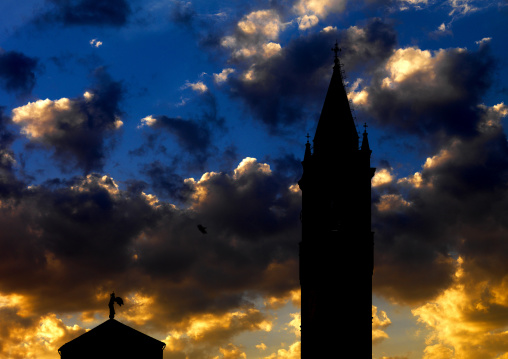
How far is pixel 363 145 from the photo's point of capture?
83.9 metres

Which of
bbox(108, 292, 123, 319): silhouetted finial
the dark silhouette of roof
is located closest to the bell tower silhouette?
the dark silhouette of roof

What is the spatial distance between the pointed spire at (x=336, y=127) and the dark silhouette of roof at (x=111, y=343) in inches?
729

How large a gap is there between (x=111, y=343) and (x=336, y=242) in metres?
17.0

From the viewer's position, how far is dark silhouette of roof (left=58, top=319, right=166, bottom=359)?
3019 inches

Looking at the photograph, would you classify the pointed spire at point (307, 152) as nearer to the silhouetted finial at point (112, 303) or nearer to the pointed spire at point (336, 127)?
the pointed spire at point (336, 127)

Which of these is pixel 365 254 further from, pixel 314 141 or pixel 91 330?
pixel 91 330

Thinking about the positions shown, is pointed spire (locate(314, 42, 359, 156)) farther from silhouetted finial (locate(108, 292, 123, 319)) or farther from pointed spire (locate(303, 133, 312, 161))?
silhouetted finial (locate(108, 292, 123, 319))

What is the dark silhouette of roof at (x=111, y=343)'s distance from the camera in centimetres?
7669

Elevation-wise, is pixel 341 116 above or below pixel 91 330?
above

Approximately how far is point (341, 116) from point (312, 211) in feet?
24.0

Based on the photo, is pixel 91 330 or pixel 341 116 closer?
pixel 91 330

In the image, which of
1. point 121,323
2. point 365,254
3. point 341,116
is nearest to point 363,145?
point 341,116

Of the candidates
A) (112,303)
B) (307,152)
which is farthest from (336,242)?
(112,303)

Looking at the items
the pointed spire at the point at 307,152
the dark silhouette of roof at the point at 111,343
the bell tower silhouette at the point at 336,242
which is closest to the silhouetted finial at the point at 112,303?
the dark silhouette of roof at the point at 111,343
